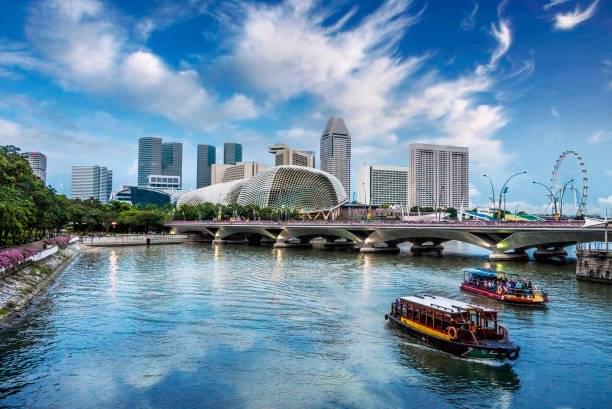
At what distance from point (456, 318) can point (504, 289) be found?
1874 cm

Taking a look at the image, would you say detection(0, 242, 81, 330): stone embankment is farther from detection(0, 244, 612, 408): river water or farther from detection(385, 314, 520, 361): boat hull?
detection(385, 314, 520, 361): boat hull

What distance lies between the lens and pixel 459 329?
29047mm

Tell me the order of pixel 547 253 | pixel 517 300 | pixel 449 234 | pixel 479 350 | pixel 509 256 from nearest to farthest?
pixel 479 350 < pixel 517 300 < pixel 509 256 < pixel 449 234 < pixel 547 253

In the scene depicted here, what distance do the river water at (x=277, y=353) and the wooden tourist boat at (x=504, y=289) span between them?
124cm

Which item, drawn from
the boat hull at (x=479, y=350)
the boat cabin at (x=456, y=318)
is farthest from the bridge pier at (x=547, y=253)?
the boat hull at (x=479, y=350)

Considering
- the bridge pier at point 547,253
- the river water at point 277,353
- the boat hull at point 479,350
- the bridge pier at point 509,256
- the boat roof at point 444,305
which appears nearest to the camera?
the river water at point 277,353

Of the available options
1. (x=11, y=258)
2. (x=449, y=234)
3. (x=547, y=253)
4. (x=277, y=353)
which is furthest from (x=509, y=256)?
(x=11, y=258)

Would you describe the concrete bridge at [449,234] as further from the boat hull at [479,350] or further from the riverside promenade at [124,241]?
the boat hull at [479,350]

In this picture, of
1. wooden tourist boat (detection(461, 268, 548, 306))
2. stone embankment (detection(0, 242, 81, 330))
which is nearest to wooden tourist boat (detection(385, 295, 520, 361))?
wooden tourist boat (detection(461, 268, 548, 306))

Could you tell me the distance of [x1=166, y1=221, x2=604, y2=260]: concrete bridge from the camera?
73.4m

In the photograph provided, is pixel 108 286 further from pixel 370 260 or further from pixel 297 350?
pixel 370 260

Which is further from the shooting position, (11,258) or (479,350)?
(11,258)

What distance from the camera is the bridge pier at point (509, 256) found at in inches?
3228

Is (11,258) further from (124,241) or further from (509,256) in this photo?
(124,241)
